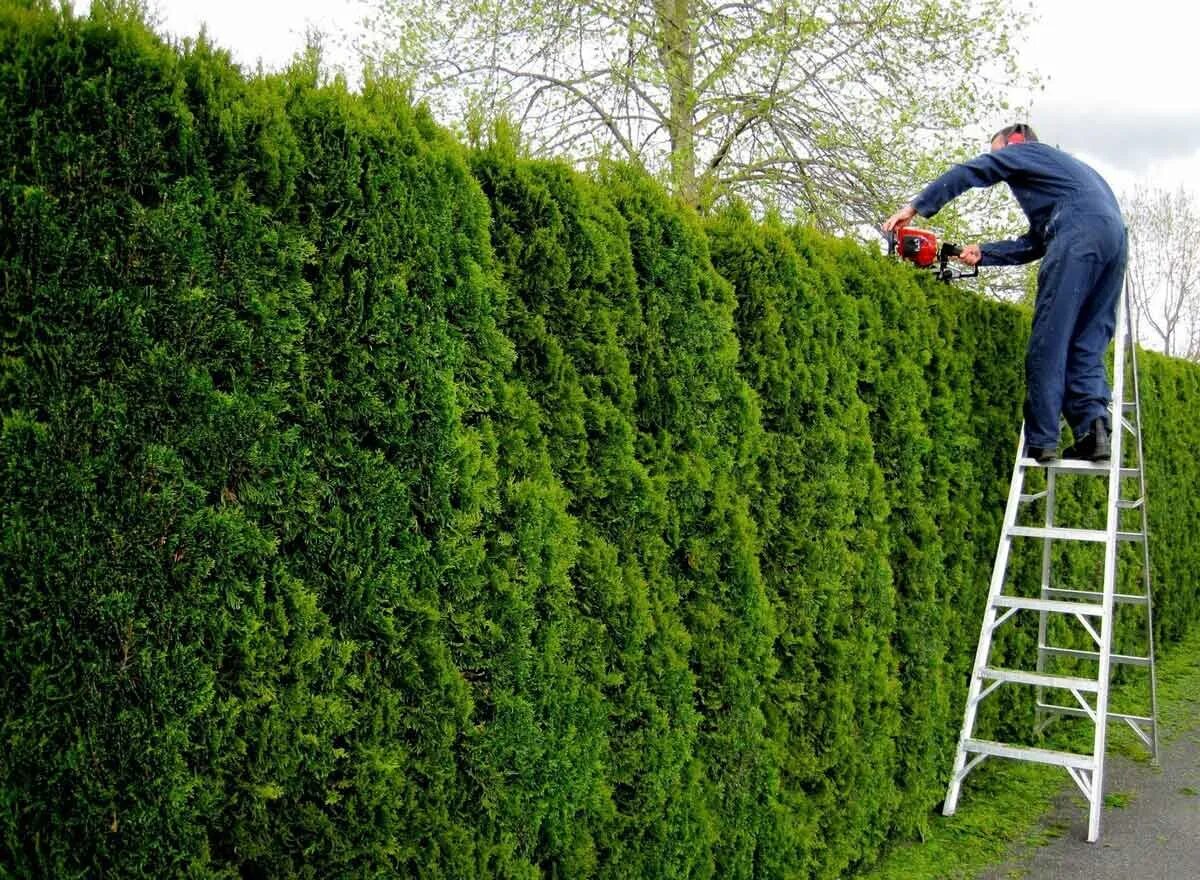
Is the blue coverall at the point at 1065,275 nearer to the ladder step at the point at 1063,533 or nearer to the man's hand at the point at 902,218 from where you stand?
the man's hand at the point at 902,218

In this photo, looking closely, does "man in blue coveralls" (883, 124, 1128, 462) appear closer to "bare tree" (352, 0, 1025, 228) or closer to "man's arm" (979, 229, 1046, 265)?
"man's arm" (979, 229, 1046, 265)

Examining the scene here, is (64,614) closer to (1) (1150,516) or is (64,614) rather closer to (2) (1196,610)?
(1) (1150,516)

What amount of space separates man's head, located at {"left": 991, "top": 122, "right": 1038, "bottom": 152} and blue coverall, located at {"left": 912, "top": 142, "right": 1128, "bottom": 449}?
24cm

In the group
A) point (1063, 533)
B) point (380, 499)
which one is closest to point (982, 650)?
point (1063, 533)

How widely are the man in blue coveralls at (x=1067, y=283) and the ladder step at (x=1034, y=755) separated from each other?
1603 millimetres

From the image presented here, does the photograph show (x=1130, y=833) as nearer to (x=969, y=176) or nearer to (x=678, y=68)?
(x=969, y=176)

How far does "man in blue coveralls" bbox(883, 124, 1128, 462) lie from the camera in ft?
17.5

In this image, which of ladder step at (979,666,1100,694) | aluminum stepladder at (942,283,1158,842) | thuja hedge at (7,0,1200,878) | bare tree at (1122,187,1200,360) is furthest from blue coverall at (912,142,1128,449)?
bare tree at (1122,187,1200,360)

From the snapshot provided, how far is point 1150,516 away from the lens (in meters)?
9.39

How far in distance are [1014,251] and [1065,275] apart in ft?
2.08

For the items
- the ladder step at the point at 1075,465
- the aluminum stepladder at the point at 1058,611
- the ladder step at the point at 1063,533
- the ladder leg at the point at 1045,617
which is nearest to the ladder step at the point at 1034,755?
the aluminum stepladder at the point at 1058,611

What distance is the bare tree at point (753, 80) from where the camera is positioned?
11.8 metres

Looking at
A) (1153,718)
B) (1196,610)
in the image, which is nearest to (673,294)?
(1153,718)

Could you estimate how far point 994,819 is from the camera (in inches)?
212
